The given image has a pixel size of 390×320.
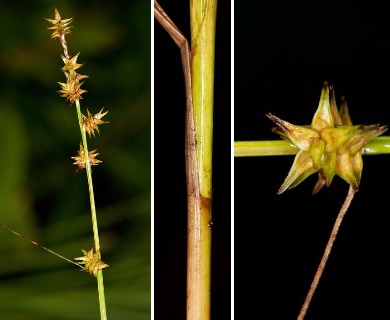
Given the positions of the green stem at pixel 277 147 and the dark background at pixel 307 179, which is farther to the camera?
the dark background at pixel 307 179

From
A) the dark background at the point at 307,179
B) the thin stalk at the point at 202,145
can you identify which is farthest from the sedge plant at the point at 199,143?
the dark background at the point at 307,179

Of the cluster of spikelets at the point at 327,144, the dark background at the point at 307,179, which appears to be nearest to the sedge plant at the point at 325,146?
the cluster of spikelets at the point at 327,144

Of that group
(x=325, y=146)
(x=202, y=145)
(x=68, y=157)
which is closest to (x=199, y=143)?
(x=202, y=145)

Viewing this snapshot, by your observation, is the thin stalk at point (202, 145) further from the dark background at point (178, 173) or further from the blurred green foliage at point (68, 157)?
the blurred green foliage at point (68, 157)

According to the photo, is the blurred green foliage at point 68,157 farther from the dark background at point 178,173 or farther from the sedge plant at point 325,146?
the sedge plant at point 325,146

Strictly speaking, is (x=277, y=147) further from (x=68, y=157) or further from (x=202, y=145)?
(x=68, y=157)

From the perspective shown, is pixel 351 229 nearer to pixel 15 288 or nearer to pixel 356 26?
pixel 356 26
